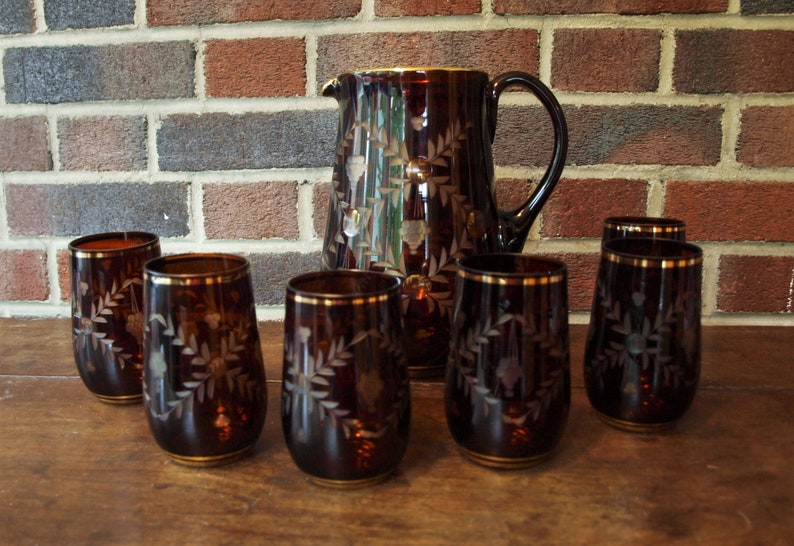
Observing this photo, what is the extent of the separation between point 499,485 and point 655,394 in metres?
0.14

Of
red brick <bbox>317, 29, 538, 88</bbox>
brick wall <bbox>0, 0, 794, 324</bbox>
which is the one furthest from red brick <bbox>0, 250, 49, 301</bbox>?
red brick <bbox>317, 29, 538, 88</bbox>

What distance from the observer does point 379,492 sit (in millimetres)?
444

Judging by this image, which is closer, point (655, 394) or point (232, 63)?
point (655, 394)

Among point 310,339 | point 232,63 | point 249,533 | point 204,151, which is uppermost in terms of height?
point 232,63

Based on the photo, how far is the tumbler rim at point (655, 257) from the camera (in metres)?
0.49

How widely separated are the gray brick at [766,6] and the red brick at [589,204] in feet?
0.74

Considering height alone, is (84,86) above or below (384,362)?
above

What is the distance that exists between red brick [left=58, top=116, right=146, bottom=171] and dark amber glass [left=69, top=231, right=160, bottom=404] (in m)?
0.34

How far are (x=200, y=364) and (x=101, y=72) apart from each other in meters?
0.57

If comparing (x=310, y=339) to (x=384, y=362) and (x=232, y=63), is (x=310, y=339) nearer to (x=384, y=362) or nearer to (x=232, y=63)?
(x=384, y=362)

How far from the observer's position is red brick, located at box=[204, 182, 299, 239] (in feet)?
2.88

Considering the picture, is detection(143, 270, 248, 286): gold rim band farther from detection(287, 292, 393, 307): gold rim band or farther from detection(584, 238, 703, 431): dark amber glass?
detection(584, 238, 703, 431): dark amber glass

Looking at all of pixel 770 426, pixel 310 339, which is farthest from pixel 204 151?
pixel 770 426

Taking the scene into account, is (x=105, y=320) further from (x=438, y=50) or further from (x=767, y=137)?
(x=767, y=137)
